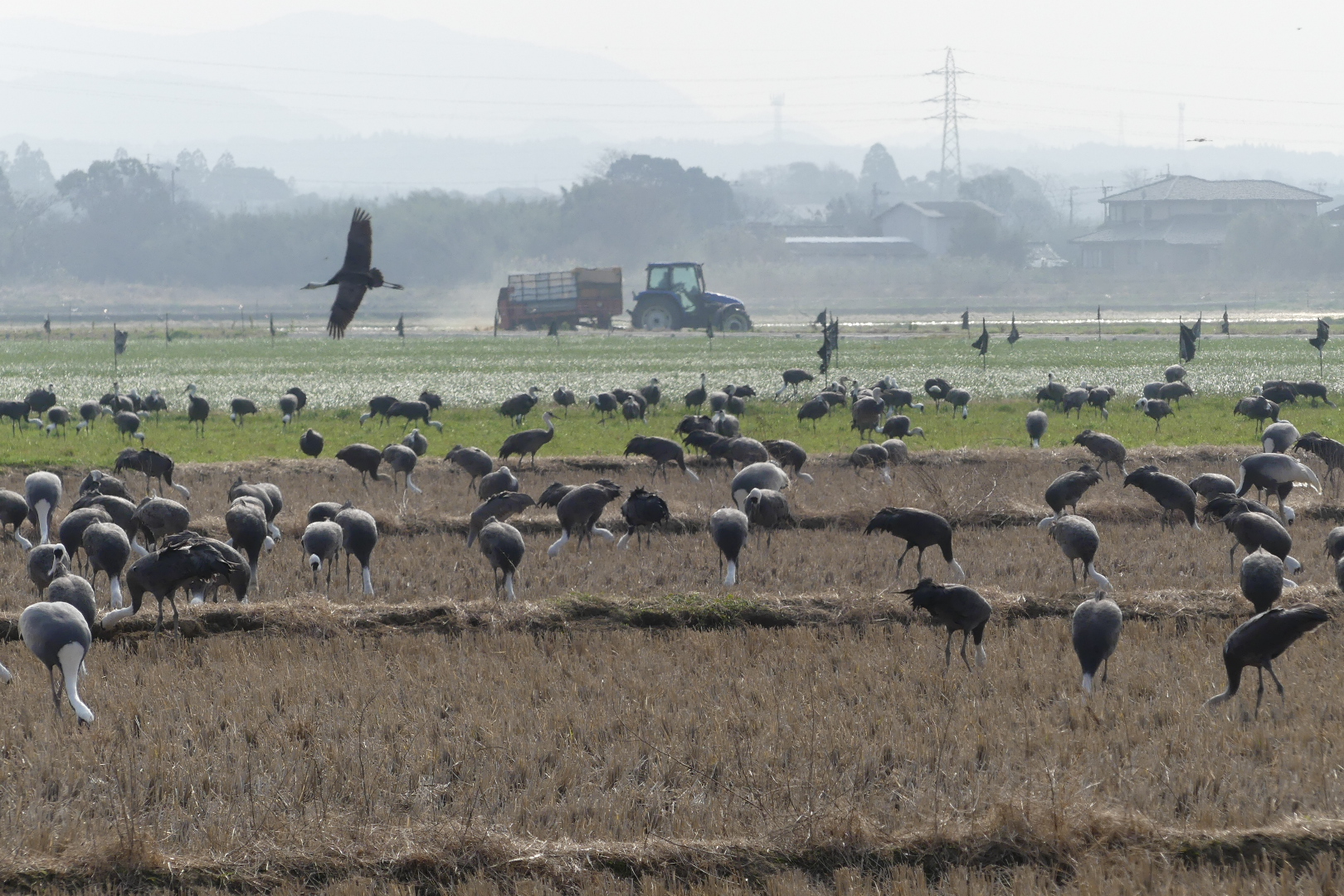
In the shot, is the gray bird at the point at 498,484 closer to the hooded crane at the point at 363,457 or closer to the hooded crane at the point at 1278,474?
the hooded crane at the point at 363,457

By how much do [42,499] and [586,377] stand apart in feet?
74.5

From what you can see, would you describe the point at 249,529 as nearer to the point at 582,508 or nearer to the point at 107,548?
the point at 107,548

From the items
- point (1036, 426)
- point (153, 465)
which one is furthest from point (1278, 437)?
point (153, 465)

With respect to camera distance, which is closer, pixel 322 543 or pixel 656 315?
pixel 322 543

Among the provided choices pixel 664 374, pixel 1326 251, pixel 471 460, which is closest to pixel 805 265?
pixel 1326 251

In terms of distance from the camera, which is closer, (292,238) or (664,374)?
(664,374)

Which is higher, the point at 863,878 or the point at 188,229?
the point at 188,229

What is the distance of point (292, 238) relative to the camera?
120m

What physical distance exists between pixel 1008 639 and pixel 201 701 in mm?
5856

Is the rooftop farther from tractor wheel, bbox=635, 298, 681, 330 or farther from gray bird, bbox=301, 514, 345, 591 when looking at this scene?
gray bird, bbox=301, 514, 345, 591

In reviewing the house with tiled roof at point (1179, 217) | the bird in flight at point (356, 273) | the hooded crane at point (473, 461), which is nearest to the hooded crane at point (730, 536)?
the bird in flight at point (356, 273)

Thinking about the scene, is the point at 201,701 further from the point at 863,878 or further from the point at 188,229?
the point at 188,229

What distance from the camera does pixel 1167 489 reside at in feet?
46.6

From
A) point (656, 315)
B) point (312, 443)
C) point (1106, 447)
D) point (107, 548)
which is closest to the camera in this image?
point (107, 548)
